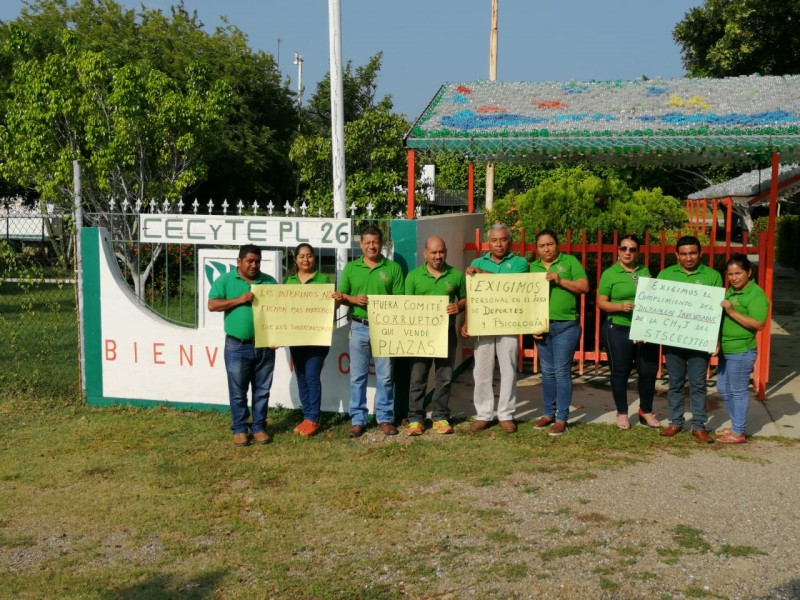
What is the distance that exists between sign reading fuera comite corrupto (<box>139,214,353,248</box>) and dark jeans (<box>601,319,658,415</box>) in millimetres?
2440

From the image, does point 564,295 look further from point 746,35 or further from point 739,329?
point 746,35

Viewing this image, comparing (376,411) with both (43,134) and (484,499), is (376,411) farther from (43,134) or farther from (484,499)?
(43,134)

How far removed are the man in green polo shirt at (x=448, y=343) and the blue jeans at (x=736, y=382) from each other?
6.94ft

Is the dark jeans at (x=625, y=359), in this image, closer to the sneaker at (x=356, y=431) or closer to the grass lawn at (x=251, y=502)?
the grass lawn at (x=251, y=502)

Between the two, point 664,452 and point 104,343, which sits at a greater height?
point 104,343

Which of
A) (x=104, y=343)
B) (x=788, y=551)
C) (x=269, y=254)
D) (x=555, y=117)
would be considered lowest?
(x=788, y=551)

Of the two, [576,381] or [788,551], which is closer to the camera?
[788,551]

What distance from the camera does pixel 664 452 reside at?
6.71 meters

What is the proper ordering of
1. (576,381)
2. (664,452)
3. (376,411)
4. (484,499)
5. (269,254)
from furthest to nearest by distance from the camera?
(576,381), (269,254), (376,411), (664,452), (484,499)

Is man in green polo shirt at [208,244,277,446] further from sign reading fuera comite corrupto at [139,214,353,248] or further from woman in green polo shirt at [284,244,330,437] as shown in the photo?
sign reading fuera comite corrupto at [139,214,353,248]

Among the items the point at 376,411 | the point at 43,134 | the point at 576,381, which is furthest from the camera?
the point at 43,134

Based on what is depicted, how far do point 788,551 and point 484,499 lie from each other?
5.96 feet

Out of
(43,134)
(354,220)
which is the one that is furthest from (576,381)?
(43,134)

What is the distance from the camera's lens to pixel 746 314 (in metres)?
6.65
